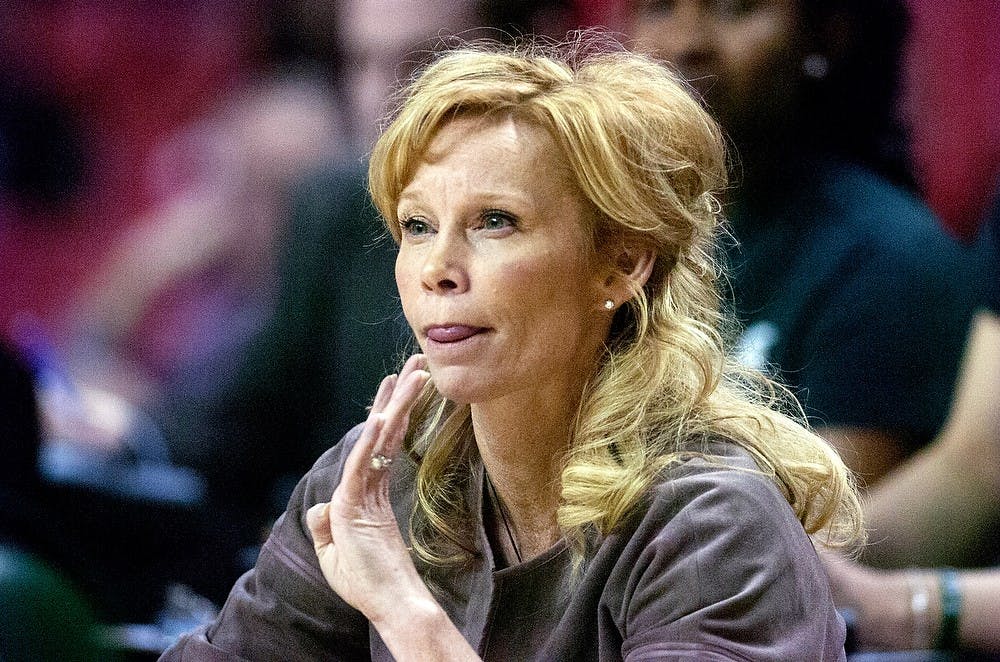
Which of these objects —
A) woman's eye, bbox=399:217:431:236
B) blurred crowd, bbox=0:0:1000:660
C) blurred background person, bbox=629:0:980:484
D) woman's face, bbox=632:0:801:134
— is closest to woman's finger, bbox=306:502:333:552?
woman's eye, bbox=399:217:431:236

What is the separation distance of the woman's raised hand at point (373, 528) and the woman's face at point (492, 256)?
0.23 ft

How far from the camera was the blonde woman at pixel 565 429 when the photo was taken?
57.0 inches

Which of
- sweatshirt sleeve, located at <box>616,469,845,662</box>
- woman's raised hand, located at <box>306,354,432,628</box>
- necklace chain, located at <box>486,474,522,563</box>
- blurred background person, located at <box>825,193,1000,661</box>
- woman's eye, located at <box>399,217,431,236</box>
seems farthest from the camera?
blurred background person, located at <box>825,193,1000,661</box>

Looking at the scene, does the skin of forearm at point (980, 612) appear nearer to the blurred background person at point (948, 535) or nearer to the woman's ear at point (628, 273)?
the blurred background person at point (948, 535)

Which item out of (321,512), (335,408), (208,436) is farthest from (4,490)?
(321,512)

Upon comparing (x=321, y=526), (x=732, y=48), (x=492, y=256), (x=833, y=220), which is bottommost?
(x=833, y=220)

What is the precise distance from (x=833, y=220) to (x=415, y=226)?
5.01 feet

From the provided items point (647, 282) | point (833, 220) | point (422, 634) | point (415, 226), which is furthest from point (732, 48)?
point (422, 634)

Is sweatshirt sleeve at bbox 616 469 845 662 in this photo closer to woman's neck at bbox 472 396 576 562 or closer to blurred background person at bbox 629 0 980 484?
woman's neck at bbox 472 396 576 562

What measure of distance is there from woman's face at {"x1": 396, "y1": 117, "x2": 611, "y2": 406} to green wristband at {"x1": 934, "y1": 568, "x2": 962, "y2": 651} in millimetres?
1655

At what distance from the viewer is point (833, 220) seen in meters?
2.89

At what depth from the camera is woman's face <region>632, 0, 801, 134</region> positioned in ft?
9.58

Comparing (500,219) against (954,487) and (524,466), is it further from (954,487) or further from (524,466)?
(954,487)

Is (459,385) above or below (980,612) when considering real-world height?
above
